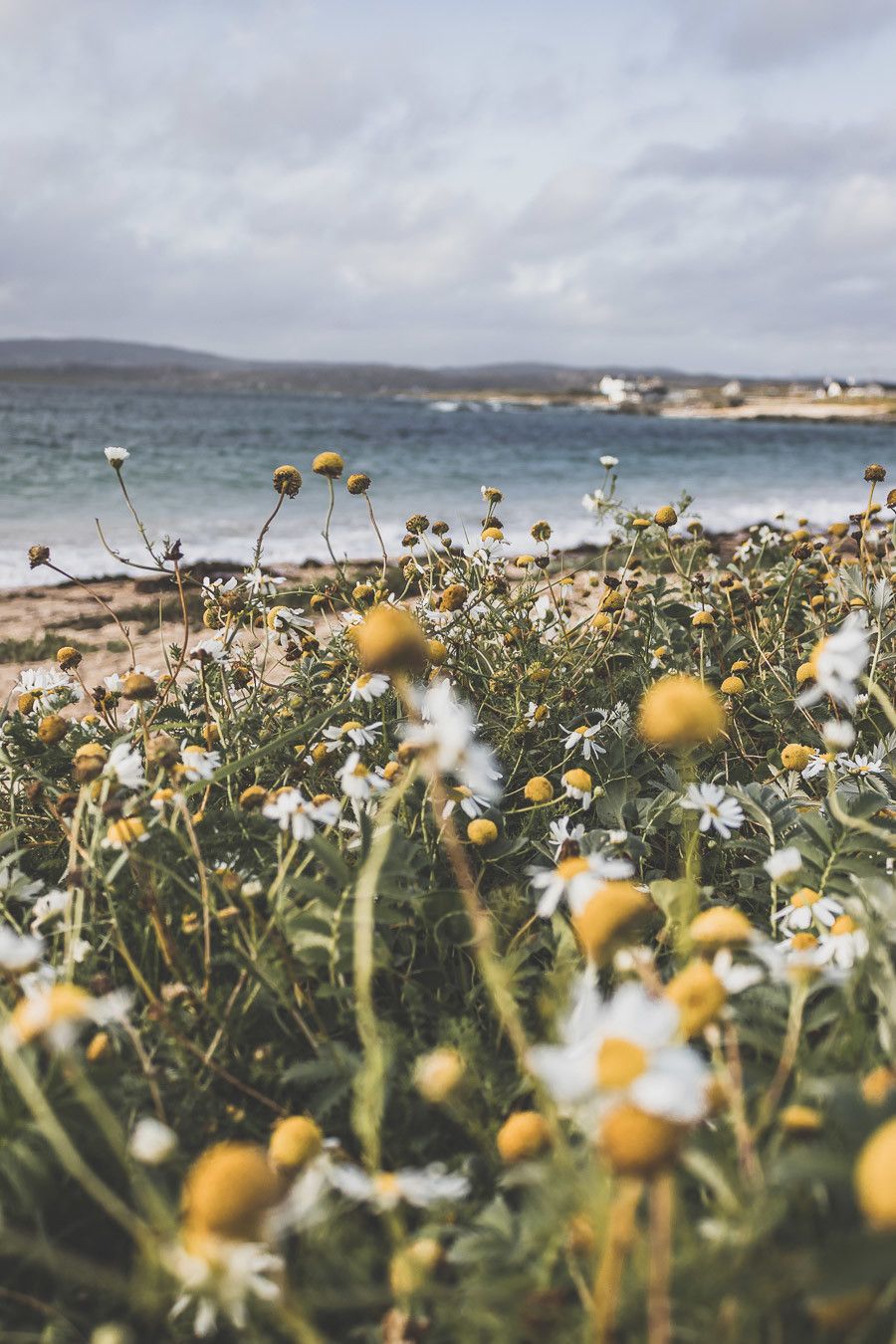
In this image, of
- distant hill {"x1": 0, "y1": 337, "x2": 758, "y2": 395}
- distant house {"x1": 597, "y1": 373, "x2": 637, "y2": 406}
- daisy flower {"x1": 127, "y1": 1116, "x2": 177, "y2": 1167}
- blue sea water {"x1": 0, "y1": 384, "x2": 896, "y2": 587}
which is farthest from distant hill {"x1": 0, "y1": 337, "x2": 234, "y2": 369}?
daisy flower {"x1": 127, "y1": 1116, "x2": 177, "y2": 1167}

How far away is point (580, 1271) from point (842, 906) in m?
0.78

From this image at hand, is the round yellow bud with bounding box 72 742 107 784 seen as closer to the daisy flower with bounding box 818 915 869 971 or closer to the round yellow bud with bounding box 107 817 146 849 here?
the round yellow bud with bounding box 107 817 146 849

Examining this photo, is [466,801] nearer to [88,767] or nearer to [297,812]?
[297,812]

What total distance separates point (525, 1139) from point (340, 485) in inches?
603

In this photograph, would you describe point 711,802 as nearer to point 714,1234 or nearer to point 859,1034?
point 859,1034

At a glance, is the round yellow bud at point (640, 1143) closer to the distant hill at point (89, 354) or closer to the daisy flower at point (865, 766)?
the daisy flower at point (865, 766)

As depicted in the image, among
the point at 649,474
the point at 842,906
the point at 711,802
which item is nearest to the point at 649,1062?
the point at 842,906

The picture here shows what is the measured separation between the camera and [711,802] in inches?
67.2

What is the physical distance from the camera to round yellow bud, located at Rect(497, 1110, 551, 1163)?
966 millimetres

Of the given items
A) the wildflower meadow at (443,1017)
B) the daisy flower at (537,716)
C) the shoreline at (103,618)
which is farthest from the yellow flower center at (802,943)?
the shoreline at (103,618)

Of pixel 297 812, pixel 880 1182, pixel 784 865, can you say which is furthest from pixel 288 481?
pixel 880 1182

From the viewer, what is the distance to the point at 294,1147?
0.92m

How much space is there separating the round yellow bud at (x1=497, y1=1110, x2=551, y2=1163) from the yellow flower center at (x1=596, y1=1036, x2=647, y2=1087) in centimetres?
34

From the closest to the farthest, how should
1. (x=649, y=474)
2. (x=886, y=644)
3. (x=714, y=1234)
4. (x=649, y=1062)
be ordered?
(x=649, y=1062) < (x=714, y=1234) < (x=886, y=644) < (x=649, y=474)
